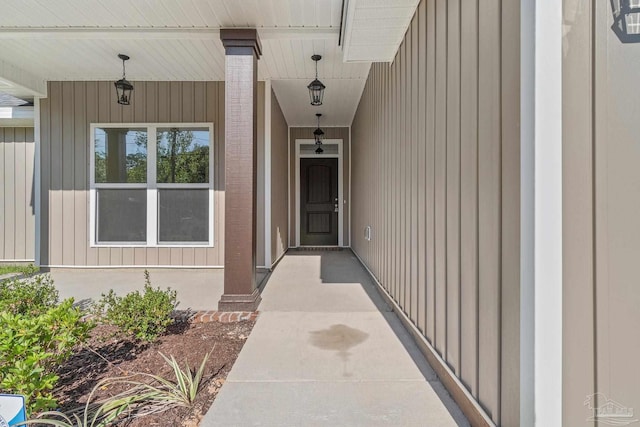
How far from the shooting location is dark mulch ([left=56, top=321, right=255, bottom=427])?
61.0 inches

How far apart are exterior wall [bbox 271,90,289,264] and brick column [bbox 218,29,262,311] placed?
1818mm

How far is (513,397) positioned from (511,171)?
0.81 metres

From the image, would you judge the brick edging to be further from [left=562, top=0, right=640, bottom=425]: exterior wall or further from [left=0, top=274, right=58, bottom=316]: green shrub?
[left=562, top=0, right=640, bottom=425]: exterior wall

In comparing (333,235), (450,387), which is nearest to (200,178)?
(333,235)

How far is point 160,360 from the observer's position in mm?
2020

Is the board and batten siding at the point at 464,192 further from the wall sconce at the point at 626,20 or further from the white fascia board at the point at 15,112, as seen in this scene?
the white fascia board at the point at 15,112

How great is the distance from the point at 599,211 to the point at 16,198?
7082 mm

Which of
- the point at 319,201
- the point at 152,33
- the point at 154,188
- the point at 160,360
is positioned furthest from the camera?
the point at 319,201

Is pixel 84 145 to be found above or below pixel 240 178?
above

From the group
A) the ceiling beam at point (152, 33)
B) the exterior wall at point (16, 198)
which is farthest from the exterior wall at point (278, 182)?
the exterior wall at point (16, 198)

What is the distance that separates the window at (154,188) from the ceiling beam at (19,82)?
851 mm

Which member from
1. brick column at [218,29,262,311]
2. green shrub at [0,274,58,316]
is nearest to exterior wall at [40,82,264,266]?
brick column at [218,29,262,311]

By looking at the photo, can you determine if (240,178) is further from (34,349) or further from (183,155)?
(183,155)

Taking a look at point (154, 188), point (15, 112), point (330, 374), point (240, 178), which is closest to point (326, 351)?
point (330, 374)
